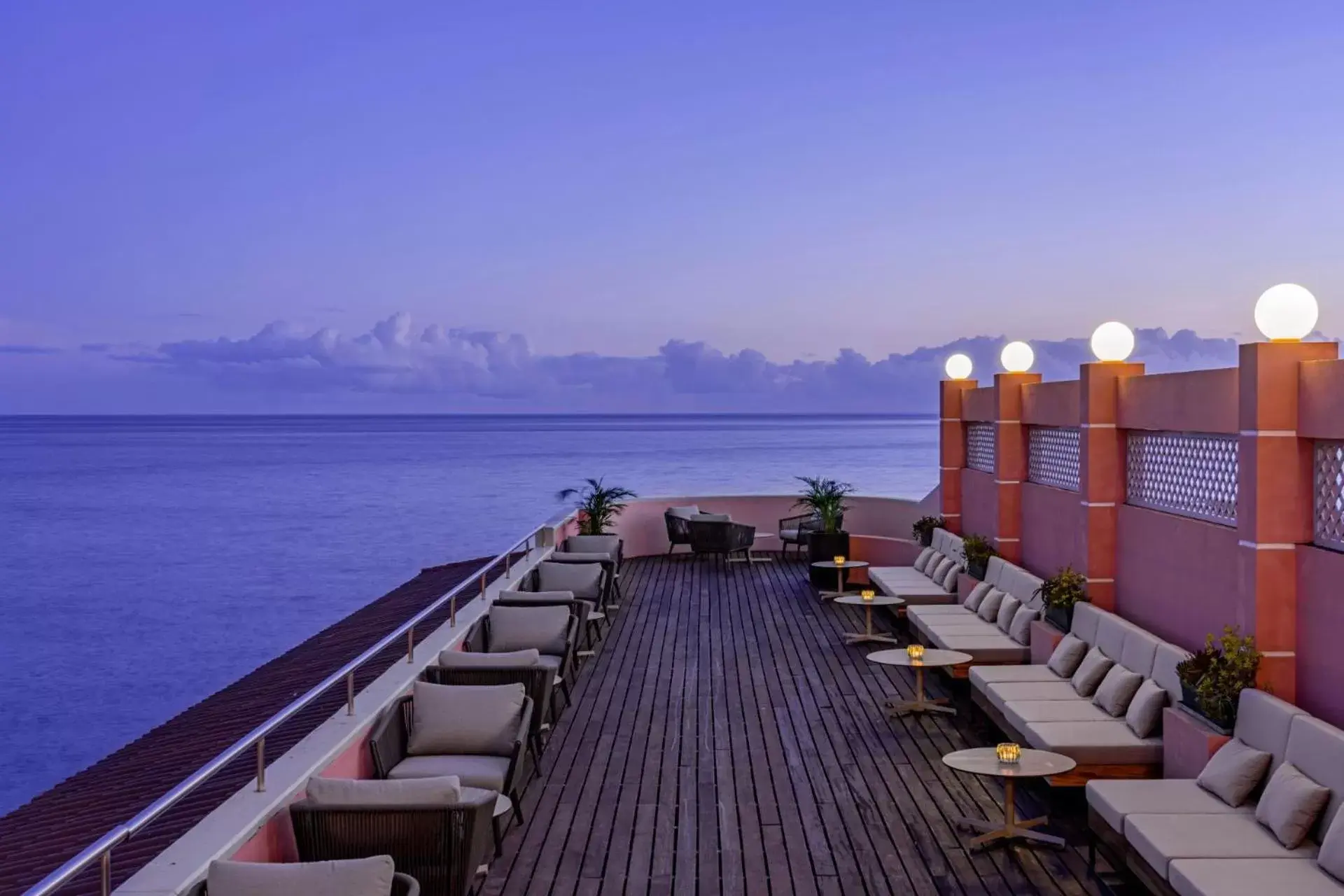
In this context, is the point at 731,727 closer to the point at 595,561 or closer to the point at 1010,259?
the point at 595,561

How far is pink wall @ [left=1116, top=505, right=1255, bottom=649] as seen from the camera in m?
6.46

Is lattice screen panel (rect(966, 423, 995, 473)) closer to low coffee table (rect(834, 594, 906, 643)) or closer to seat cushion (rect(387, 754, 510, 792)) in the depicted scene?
low coffee table (rect(834, 594, 906, 643))

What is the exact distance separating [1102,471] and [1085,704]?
6.85ft

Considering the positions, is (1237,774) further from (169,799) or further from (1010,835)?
(169,799)

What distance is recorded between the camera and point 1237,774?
5086mm

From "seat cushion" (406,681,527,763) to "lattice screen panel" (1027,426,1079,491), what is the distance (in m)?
5.62

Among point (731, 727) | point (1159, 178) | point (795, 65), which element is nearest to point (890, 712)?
point (731, 727)

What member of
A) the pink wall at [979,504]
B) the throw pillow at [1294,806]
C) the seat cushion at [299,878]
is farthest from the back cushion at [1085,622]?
the seat cushion at [299,878]

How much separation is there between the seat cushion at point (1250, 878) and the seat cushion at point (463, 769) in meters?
3.08

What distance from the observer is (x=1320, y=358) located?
5602 mm

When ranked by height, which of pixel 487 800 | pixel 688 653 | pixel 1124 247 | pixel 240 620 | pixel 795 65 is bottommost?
pixel 240 620

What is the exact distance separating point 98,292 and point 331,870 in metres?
62.4

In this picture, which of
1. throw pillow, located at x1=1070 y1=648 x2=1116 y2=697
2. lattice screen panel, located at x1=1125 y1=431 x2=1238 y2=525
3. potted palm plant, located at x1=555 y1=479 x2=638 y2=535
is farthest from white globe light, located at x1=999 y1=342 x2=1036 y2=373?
potted palm plant, located at x1=555 y1=479 x2=638 y2=535

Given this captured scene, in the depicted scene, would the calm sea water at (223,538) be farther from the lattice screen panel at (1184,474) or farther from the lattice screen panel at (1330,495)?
the lattice screen panel at (1330,495)
